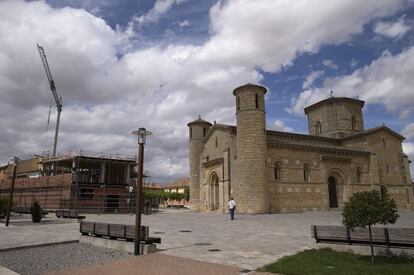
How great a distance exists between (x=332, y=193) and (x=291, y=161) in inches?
271

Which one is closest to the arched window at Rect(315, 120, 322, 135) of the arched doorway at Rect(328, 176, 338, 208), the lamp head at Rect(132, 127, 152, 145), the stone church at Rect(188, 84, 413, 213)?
the stone church at Rect(188, 84, 413, 213)

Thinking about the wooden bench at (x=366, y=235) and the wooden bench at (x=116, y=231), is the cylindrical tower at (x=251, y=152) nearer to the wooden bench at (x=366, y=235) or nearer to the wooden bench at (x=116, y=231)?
the wooden bench at (x=116, y=231)

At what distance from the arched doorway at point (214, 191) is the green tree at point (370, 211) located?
28842mm

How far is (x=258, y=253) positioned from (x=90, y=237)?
6623 millimetres

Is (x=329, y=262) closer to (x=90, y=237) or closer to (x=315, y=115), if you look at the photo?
(x=90, y=237)

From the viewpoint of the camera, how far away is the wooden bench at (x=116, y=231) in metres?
10.8

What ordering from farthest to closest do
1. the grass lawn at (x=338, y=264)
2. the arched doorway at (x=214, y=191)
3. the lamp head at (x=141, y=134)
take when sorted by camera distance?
the arched doorway at (x=214, y=191) < the lamp head at (x=141, y=134) < the grass lawn at (x=338, y=264)

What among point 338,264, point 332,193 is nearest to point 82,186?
point 332,193

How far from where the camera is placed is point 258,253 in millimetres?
10180

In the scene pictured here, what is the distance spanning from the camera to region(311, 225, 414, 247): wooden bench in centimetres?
871

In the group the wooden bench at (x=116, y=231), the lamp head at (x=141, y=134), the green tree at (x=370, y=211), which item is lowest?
the wooden bench at (x=116, y=231)

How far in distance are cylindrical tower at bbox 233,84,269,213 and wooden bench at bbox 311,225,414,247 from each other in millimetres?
20533

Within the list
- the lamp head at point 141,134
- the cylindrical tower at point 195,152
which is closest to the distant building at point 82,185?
the cylindrical tower at point 195,152

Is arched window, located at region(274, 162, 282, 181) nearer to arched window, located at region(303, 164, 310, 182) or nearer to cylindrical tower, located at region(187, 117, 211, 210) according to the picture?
arched window, located at region(303, 164, 310, 182)
